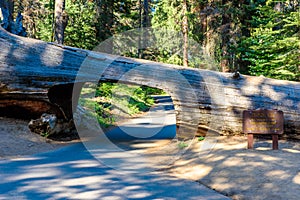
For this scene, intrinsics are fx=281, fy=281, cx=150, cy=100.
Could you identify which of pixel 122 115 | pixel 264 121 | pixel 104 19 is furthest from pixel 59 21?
pixel 264 121

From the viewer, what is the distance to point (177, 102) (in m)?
8.48

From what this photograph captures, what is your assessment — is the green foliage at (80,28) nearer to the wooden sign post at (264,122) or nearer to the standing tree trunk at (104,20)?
the standing tree trunk at (104,20)

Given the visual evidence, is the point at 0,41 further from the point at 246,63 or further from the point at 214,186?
the point at 246,63

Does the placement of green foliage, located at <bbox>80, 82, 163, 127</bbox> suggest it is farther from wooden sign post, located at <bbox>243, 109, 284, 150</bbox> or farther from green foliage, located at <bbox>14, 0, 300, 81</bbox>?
wooden sign post, located at <bbox>243, 109, 284, 150</bbox>

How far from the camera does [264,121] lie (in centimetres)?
677

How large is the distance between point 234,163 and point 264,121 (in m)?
1.61

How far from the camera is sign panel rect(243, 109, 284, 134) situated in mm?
6707

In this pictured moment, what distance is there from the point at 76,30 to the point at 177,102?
46.1 feet

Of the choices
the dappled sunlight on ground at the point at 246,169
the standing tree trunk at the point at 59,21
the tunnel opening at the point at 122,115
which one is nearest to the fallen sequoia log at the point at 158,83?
the dappled sunlight on ground at the point at 246,169

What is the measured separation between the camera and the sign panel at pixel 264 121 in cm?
671

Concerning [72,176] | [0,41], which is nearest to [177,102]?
[72,176]

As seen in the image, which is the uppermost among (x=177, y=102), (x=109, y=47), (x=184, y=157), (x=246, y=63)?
(x=109, y=47)

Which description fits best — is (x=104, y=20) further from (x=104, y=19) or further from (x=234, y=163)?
(x=234, y=163)

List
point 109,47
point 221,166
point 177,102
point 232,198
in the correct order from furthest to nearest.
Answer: point 109,47 → point 177,102 → point 221,166 → point 232,198
